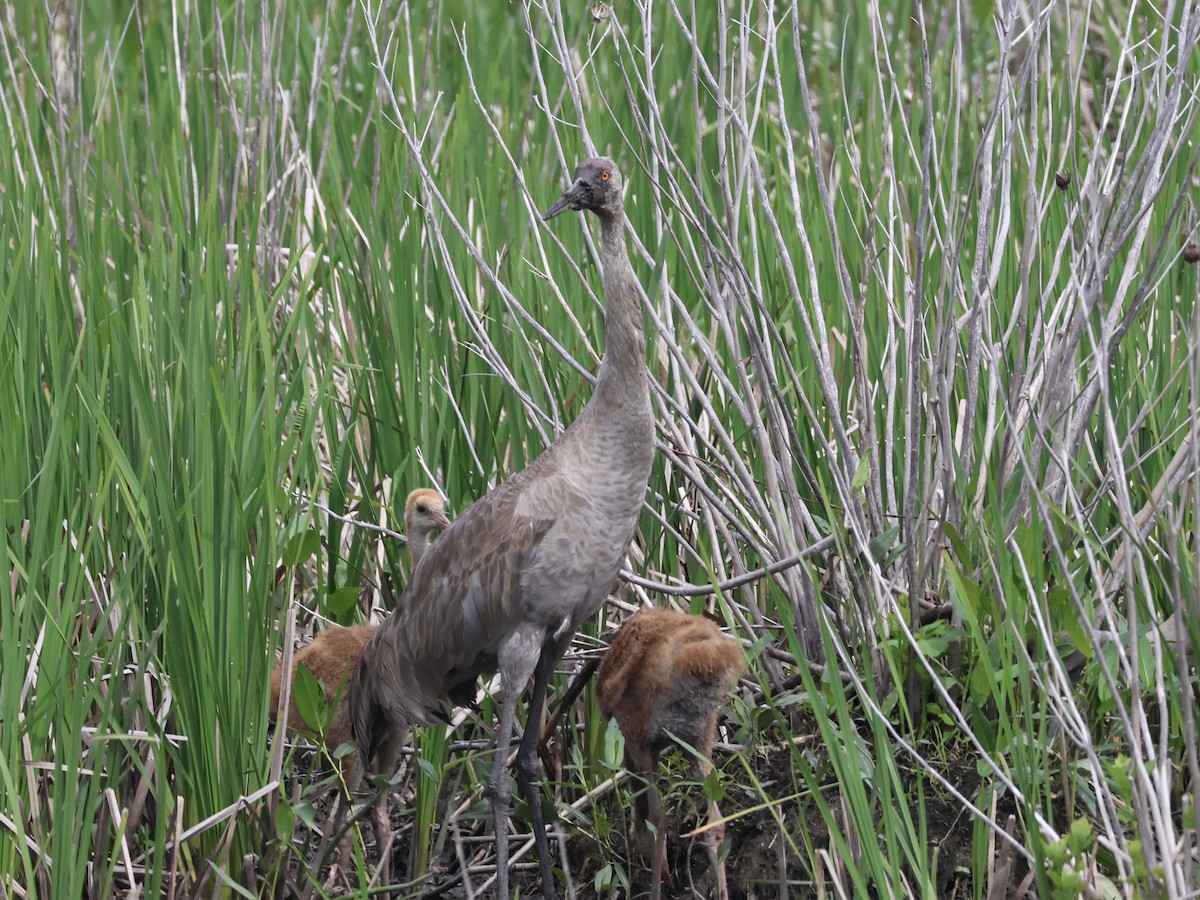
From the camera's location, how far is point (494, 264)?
3.88m

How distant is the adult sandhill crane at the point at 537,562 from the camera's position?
9.17 feet

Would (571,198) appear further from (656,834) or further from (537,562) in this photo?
(656,834)

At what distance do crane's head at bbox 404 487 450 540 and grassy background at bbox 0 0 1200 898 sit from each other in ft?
0.54

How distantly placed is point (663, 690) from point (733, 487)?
909mm

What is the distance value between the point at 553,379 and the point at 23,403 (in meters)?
1.27

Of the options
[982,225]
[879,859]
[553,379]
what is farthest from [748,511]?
[879,859]

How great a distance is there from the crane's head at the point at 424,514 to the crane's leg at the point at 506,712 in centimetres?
31

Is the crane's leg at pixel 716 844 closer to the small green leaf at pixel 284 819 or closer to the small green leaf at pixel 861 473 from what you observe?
the small green leaf at pixel 861 473

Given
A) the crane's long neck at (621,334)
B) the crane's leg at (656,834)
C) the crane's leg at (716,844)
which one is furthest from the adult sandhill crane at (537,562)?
the crane's leg at (716,844)

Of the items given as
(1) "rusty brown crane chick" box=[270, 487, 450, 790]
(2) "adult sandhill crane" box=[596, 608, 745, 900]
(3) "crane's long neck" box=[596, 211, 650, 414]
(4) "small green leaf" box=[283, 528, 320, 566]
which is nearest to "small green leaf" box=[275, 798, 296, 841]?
(1) "rusty brown crane chick" box=[270, 487, 450, 790]

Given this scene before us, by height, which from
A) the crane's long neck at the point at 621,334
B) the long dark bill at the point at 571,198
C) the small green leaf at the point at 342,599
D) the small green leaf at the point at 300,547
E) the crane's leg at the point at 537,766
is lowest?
the crane's leg at the point at 537,766

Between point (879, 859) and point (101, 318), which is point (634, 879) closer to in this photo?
point (879, 859)

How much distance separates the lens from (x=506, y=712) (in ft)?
9.58

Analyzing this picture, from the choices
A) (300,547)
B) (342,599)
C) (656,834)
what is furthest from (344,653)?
(656,834)
